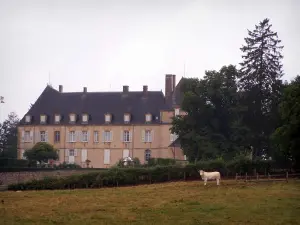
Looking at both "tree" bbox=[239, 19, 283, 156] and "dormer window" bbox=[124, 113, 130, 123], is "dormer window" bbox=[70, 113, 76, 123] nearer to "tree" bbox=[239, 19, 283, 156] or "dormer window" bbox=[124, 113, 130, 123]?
"dormer window" bbox=[124, 113, 130, 123]

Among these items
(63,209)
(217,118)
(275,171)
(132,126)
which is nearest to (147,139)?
(132,126)

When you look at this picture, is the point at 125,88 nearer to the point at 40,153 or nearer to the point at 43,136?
the point at 43,136

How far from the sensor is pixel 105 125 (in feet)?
235

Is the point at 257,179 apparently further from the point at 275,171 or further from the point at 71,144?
the point at 71,144

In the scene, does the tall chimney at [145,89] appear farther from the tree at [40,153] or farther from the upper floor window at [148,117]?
the tree at [40,153]

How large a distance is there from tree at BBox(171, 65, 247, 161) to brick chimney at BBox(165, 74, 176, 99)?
1700cm

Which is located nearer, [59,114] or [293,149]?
[293,149]

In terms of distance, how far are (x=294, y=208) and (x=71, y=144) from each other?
180 feet

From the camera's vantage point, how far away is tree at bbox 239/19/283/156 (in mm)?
49375

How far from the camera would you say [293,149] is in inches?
1372

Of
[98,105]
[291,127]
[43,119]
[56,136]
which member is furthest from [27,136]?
[291,127]

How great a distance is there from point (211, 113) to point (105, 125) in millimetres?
23469

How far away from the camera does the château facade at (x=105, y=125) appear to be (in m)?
69.8

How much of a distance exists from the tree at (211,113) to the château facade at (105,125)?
15.0 meters
